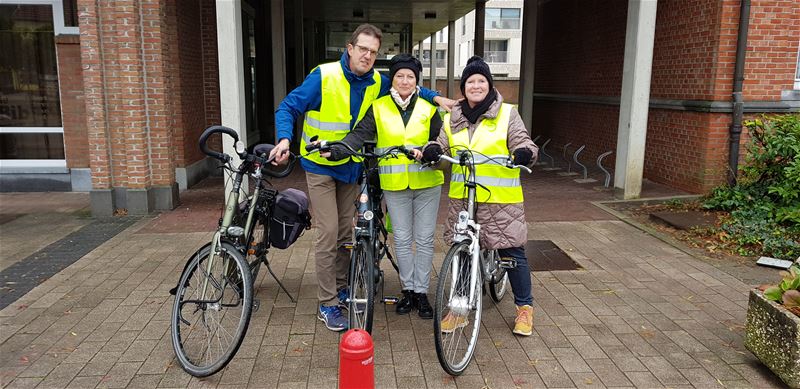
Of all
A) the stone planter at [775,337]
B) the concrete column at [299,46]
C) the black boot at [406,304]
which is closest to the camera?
the stone planter at [775,337]

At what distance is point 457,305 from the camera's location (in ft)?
12.0

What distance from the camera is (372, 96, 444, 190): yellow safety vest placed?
4.05m

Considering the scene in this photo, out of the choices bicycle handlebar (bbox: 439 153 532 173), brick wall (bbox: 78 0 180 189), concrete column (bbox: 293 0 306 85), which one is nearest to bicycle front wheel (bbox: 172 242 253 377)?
bicycle handlebar (bbox: 439 153 532 173)

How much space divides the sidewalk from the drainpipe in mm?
2824

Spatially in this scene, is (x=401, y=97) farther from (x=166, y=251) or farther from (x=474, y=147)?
(x=166, y=251)

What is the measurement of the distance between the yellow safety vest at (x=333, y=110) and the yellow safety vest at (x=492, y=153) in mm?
690

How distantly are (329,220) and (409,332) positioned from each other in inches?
38.4

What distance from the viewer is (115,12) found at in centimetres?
738

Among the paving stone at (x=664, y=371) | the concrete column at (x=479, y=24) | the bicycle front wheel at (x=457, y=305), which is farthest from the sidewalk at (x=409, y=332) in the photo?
the concrete column at (x=479, y=24)

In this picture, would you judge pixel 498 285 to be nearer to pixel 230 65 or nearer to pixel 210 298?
pixel 210 298

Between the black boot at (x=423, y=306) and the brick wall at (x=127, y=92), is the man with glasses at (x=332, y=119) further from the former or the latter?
the brick wall at (x=127, y=92)

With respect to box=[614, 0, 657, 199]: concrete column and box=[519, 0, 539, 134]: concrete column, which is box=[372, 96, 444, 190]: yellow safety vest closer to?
box=[614, 0, 657, 199]: concrete column

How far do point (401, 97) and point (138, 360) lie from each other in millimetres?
2411

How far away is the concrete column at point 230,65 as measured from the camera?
7473 mm
